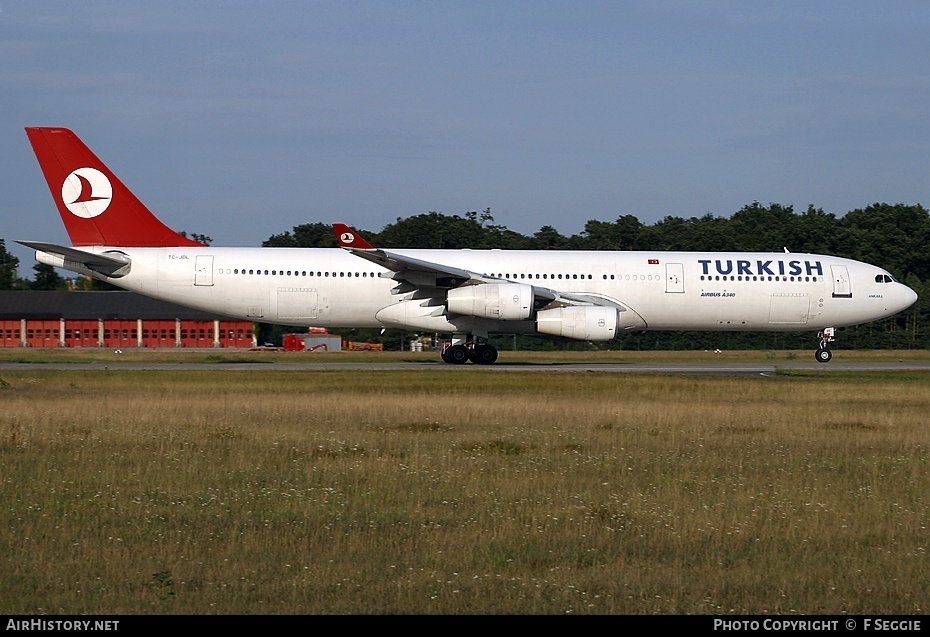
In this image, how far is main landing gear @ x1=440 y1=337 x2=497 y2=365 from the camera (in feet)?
106

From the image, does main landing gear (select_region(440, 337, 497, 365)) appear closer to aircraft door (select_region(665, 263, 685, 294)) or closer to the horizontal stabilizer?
aircraft door (select_region(665, 263, 685, 294))

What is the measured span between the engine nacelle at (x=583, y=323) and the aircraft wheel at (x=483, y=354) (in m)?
2.33

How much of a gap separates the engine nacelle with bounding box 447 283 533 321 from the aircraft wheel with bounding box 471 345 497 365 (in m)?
2.14

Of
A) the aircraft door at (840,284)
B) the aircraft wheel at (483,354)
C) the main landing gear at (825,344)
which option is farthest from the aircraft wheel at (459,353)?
the main landing gear at (825,344)

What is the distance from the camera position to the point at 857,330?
184 ft

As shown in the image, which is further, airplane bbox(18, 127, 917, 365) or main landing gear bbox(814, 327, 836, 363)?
main landing gear bbox(814, 327, 836, 363)

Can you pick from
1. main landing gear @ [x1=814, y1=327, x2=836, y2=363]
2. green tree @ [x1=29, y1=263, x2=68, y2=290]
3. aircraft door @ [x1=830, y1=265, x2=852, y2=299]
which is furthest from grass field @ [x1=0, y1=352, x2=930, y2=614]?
green tree @ [x1=29, y1=263, x2=68, y2=290]

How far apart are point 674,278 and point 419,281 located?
7.90m

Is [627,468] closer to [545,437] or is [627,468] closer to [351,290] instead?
[545,437]

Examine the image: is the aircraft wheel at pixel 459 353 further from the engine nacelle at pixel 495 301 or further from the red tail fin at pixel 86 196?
the red tail fin at pixel 86 196
